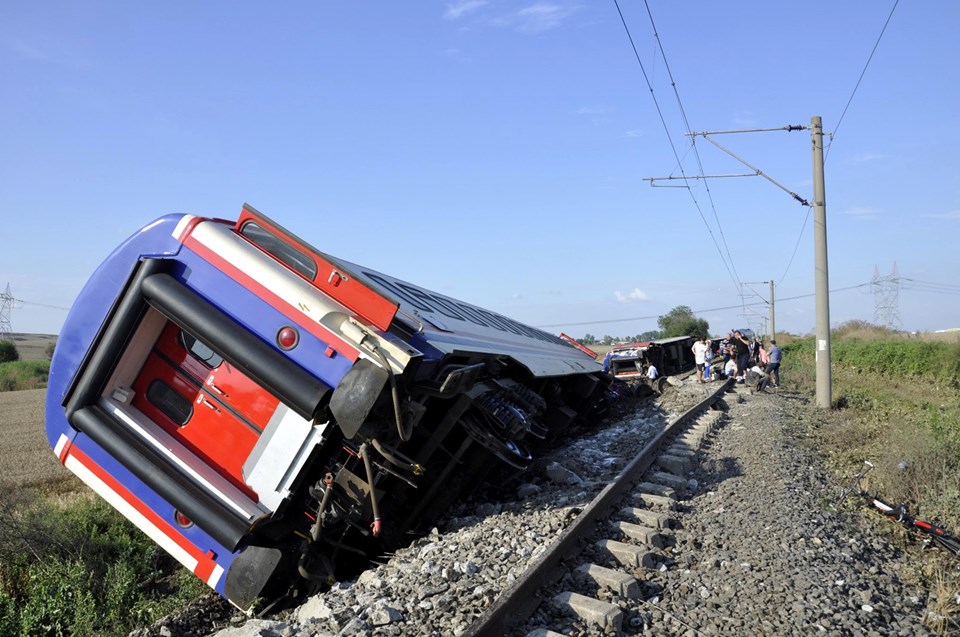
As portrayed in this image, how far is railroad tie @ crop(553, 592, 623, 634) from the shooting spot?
3562mm

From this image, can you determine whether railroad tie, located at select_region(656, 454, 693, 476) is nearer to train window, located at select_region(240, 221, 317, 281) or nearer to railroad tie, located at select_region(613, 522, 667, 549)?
railroad tie, located at select_region(613, 522, 667, 549)

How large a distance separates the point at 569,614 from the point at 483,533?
1.51 meters

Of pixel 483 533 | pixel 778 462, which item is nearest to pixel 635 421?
pixel 778 462

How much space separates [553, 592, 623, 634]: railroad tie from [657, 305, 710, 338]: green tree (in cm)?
6750

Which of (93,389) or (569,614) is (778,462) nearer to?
(569,614)

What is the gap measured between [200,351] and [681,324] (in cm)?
7087

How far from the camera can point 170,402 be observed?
17.8ft

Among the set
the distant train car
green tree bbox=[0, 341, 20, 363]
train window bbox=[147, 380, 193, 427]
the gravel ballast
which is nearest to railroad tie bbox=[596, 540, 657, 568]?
the gravel ballast

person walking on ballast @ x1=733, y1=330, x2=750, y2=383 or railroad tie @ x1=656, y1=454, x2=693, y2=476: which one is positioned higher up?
person walking on ballast @ x1=733, y1=330, x2=750, y2=383

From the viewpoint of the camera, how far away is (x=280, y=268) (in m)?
5.06

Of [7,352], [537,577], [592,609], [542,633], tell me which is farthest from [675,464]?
[7,352]

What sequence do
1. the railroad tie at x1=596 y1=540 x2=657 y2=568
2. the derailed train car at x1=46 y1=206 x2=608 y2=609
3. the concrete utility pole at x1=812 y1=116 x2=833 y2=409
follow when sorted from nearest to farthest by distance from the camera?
the railroad tie at x1=596 y1=540 x2=657 y2=568, the derailed train car at x1=46 y1=206 x2=608 y2=609, the concrete utility pole at x1=812 y1=116 x2=833 y2=409

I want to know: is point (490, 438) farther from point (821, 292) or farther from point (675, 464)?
point (821, 292)

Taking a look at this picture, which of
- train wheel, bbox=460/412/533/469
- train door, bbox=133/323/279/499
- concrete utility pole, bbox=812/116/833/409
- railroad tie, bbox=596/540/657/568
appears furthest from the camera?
concrete utility pole, bbox=812/116/833/409
